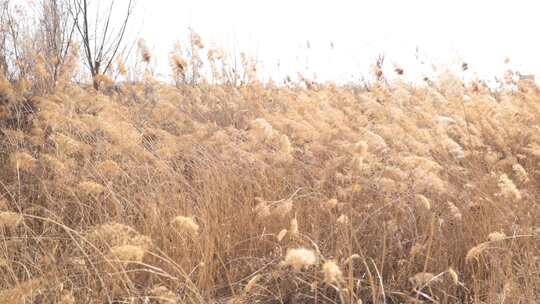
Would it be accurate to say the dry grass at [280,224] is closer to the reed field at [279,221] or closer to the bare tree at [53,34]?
the reed field at [279,221]

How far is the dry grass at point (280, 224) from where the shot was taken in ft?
6.01

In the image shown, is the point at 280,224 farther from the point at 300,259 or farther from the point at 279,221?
the point at 300,259

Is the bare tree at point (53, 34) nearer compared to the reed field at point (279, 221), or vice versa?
the reed field at point (279, 221)

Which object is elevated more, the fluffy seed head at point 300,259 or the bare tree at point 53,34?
the bare tree at point 53,34

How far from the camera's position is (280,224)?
2545 mm

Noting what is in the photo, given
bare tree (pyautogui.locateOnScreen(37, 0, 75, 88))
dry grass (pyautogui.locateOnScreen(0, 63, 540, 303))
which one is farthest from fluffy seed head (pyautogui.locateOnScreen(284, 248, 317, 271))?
bare tree (pyautogui.locateOnScreen(37, 0, 75, 88))

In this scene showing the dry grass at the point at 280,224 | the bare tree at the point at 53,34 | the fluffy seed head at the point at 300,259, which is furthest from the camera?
the bare tree at the point at 53,34

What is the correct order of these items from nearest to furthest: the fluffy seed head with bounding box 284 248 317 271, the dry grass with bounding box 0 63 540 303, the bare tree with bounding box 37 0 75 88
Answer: the fluffy seed head with bounding box 284 248 317 271 < the dry grass with bounding box 0 63 540 303 < the bare tree with bounding box 37 0 75 88

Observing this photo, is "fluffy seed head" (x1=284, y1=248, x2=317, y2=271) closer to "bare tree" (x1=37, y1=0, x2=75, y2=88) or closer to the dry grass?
the dry grass

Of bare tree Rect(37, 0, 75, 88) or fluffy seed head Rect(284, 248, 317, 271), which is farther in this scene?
bare tree Rect(37, 0, 75, 88)

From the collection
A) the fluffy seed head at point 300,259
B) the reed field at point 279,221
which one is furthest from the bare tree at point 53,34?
the fluffy seed head at point 300,259

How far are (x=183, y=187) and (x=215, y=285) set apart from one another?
910 mm

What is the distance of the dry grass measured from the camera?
1.83m

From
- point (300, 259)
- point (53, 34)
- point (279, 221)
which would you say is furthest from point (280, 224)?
point (53, 34)
